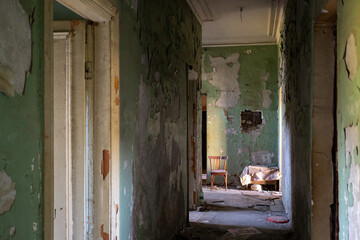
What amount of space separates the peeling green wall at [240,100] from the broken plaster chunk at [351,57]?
6.72 m

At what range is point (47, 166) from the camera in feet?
5.49

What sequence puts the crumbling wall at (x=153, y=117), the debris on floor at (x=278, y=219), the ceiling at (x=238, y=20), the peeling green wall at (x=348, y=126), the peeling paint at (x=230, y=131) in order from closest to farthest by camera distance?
the peeling green wall at (x=348, y=126), the crumbling wall at (x=153, y=117), the debris on floor at (x=278, y=219), the ceiling at (x=238, y=20), the peeling paint at (x=230, y=131)

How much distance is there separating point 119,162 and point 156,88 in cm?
118

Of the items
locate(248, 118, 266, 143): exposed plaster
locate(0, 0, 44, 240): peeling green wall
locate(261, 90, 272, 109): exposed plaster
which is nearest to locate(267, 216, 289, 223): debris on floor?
locate(248, 118, 266, 143): exposed plaster

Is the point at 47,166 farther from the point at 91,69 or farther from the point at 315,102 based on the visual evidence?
the point at 315,102

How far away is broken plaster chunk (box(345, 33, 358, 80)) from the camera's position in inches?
60.3

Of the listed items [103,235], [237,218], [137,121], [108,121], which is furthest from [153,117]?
[237,218]

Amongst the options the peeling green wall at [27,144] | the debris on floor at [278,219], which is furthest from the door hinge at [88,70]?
the debris on floor at [278,219]

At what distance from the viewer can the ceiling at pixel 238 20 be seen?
18.0 ft

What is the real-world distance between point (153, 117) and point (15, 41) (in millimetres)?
2103

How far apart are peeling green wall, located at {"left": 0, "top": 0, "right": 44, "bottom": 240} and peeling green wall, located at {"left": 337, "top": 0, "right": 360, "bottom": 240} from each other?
1389mm

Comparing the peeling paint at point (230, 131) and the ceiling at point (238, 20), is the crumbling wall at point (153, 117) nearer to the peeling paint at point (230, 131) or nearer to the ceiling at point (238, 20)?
the ceiling at point (238, 20)

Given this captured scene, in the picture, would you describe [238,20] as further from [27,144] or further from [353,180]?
[27,144]

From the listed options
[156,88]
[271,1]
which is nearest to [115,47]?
[156,88]
